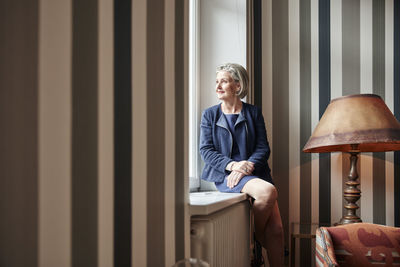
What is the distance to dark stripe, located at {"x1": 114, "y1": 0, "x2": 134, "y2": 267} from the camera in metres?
0.79

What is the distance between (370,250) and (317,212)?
44.9 inches

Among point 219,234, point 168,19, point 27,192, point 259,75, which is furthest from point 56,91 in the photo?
point 259,75

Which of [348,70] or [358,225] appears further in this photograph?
[348,70]

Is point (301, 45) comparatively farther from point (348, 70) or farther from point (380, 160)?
point (380, 160)

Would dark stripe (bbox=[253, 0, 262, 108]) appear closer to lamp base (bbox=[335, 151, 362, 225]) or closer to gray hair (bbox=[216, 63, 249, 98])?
gray hair (bbox=[216, 63, 249, 98])

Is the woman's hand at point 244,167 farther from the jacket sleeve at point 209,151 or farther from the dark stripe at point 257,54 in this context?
the dark stripe at point 257,54

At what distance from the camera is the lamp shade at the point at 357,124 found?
6.37ft

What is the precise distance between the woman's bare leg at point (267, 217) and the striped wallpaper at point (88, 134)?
0.83 m

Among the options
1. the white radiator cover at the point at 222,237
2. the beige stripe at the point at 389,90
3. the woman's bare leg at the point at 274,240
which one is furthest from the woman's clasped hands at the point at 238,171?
the beige stripe at the point at 389,90

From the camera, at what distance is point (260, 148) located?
6.77 feet

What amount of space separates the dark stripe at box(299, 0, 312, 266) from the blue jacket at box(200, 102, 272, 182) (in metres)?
0.84

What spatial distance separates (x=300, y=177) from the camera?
2762 millimetres

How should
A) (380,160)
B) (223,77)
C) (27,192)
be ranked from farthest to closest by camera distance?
1. (380,160)
2. (223,77)
3. (27,192)

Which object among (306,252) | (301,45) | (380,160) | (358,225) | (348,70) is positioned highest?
(301,45)
